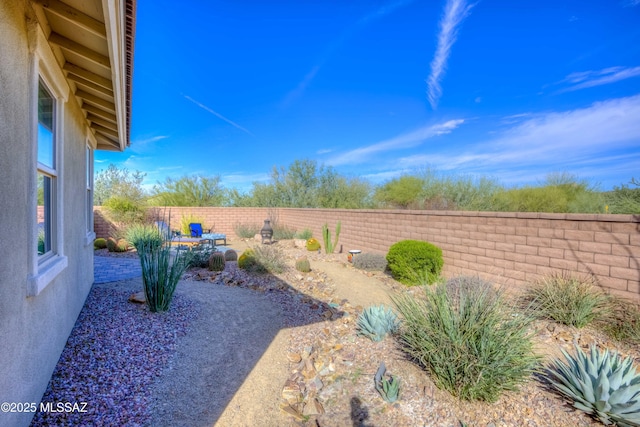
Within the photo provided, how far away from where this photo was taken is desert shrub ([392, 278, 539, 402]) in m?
2.68

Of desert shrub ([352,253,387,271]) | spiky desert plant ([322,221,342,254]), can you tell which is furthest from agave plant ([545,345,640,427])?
spiky desert plant ([322,221,342,254])

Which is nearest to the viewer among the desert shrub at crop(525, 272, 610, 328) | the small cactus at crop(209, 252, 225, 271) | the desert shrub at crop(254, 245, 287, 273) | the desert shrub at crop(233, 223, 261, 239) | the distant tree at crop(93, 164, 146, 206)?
the desert shrub at crop(525, 272, 610, 328)

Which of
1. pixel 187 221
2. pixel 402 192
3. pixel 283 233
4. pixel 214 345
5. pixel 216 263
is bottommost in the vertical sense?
pixel 214 345

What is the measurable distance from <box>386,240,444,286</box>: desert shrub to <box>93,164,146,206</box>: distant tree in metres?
12.7

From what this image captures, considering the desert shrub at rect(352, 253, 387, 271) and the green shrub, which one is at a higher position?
the green shrub

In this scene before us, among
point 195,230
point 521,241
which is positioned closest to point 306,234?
point 195,230

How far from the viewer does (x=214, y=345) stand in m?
4.18

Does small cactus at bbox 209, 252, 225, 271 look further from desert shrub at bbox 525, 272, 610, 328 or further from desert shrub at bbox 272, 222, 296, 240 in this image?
desert shrub at bbox 272, 222, 296, 240

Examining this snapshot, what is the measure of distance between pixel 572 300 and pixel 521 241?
1792 mm

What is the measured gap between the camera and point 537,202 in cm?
1266

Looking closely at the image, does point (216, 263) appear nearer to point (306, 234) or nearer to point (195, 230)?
point (306, 234)

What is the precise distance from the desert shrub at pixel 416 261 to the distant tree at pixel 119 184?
41.7ft

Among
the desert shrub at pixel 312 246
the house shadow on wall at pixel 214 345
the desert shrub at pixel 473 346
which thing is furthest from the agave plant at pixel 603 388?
the desert shrub at pixel 312 246

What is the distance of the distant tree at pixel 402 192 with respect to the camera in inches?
647
